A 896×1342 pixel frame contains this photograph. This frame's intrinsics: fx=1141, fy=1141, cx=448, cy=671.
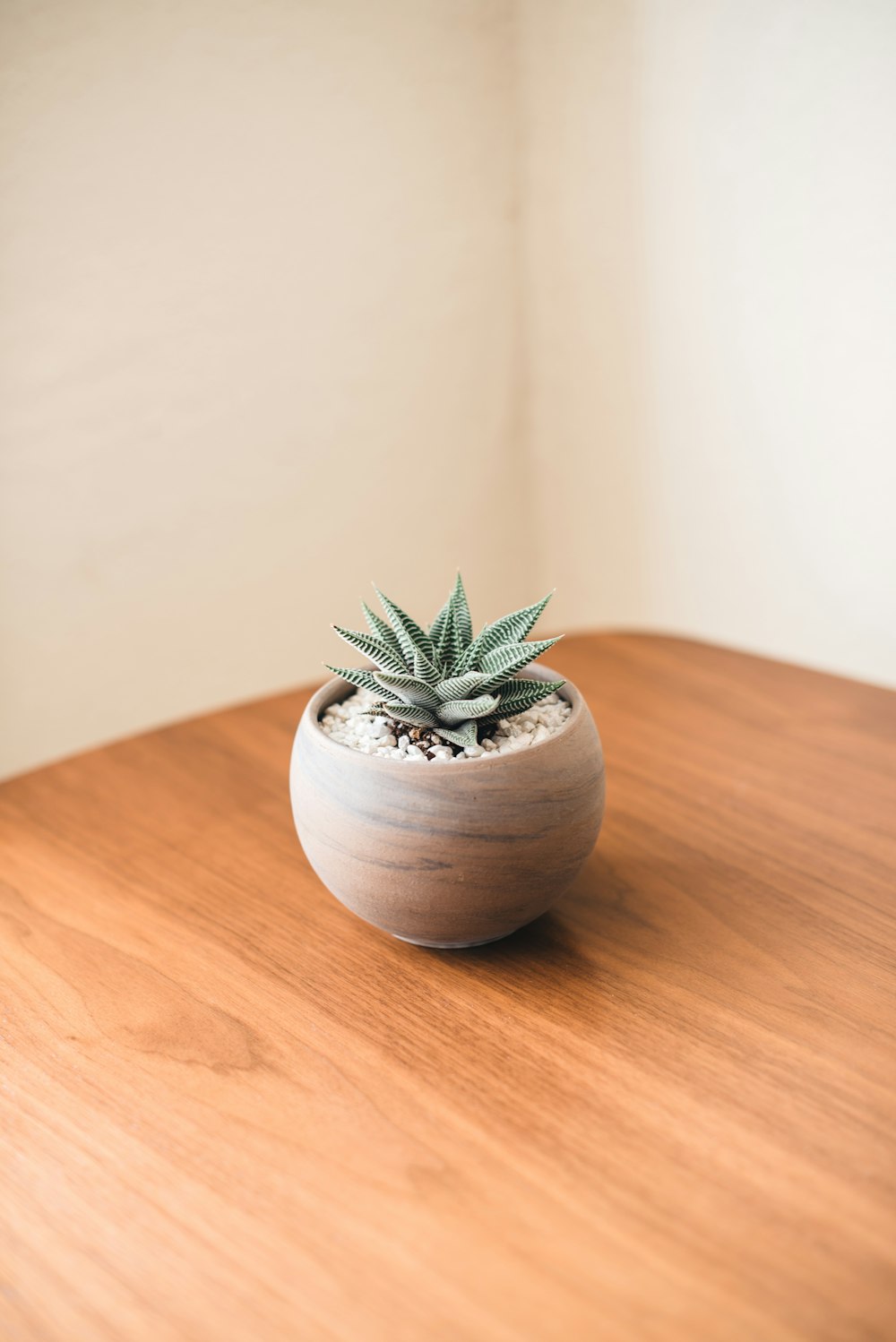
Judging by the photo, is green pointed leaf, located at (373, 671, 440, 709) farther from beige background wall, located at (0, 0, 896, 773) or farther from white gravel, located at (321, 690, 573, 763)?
beige background wall, located at (0, 0, 896, 773)

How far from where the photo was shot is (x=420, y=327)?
1.87 metres

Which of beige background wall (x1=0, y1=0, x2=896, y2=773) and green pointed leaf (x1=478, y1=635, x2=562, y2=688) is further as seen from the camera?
beige background wall (x1=0, y1=0, x2=896, y2=773)

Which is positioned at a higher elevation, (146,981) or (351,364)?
(351,364)

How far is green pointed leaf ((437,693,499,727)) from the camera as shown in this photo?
2.44ft

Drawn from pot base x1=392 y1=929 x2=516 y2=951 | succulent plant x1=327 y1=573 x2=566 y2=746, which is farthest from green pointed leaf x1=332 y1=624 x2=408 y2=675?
pot base x1=392 y1=929 x2=516 y2=951

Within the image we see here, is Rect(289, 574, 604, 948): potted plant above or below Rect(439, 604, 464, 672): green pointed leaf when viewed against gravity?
below

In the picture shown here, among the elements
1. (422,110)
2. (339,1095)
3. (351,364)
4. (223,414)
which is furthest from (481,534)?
(339,1095)

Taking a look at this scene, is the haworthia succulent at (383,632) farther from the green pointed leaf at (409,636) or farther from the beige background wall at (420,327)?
the beige background wall at (420,327)

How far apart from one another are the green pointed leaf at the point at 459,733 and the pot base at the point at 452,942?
0.14 meters

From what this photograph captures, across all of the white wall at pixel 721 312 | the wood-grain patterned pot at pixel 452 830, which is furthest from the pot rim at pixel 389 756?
the white wall at pixel 721 312

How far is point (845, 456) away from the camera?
1442 mm

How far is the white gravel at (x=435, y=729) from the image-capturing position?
76 centimetres

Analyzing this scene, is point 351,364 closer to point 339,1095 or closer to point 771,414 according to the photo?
→ point 771,414

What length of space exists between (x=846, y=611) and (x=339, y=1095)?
107 centimetres
